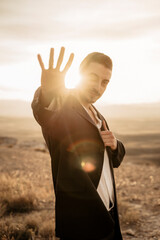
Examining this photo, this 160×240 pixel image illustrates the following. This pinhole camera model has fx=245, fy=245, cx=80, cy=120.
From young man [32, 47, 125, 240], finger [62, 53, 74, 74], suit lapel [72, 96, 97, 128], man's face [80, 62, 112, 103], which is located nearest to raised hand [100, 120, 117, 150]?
young man [32, 47, 125, 240]

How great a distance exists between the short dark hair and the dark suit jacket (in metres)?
0.40

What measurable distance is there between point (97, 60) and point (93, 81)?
0.18 m

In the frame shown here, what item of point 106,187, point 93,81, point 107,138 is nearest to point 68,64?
point 93,81

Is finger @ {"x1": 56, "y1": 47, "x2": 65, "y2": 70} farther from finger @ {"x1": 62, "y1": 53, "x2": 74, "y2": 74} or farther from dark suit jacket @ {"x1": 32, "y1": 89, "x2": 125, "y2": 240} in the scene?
dark suit jacket @ {"x1": 32, "y1": 89, "x2": 125, "y2": 240}

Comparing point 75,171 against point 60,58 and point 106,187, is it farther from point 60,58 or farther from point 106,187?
point 60,58

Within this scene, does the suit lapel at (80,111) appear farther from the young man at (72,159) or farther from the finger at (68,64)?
the finger at (68,64)

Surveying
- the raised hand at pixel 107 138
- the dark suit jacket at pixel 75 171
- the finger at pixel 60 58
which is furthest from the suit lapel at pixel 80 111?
the finger at pixel 60 58

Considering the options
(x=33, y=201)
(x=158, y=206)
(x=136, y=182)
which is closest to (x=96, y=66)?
(x=33, y=201)

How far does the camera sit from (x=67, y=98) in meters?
1.65

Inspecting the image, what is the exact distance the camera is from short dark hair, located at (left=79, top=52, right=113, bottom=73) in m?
1.85

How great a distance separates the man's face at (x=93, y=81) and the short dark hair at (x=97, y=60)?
0.10 feet

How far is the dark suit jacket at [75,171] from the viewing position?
1.49 m

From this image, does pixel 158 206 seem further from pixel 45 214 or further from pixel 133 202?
pixel 45 214

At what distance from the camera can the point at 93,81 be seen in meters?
1.79
